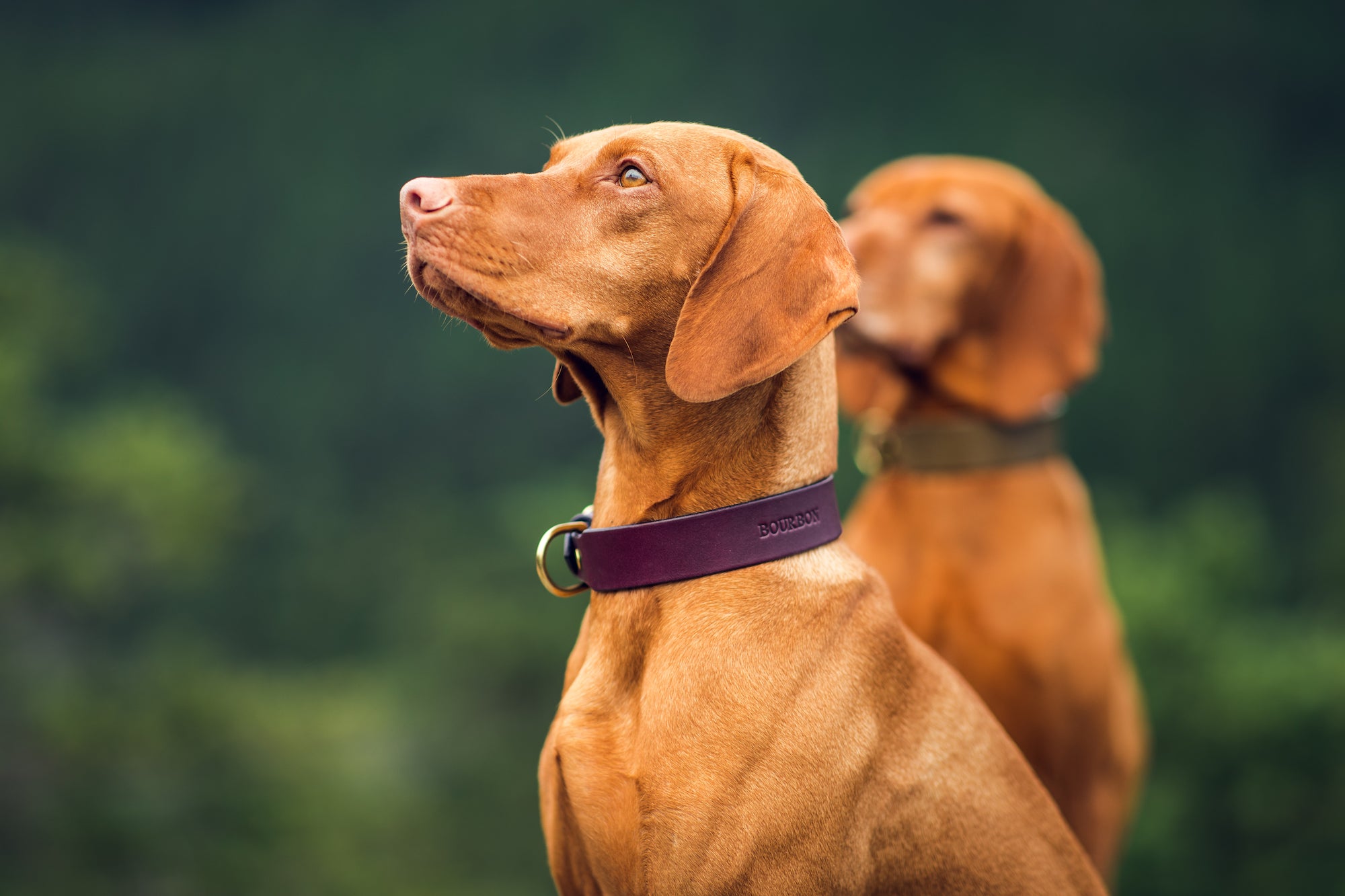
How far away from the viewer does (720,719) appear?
1.81 meters

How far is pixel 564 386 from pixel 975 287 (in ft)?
5.31

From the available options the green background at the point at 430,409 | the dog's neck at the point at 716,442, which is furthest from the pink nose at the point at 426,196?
the green background at the point at 430,409

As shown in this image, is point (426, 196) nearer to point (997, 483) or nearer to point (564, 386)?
point (564, 386)

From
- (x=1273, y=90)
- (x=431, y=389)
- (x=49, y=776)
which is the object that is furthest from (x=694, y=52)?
(x=49, y=776)

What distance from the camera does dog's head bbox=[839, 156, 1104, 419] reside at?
3344 millimetres

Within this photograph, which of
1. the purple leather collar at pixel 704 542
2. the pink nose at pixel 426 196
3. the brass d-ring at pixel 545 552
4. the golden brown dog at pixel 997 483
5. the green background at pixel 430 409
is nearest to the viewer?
the pink nose at pixel 426 196

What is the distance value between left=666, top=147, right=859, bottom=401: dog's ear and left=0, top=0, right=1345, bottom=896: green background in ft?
21.5

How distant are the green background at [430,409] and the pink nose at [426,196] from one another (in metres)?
6.86

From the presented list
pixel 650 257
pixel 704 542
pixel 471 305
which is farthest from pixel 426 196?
pixel 704 542

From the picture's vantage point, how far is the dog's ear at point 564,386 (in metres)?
2.20

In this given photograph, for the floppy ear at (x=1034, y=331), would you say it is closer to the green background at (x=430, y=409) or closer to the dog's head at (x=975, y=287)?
the dog's head at (x=975, y=287)

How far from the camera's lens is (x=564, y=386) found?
87.8 inches

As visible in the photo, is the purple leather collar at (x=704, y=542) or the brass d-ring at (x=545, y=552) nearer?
the purple leather collar at (x=704, y=542)

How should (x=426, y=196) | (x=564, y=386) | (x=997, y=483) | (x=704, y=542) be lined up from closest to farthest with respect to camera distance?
(x=426, y=196)
(x=704, y=542)
(x=564, y=386)
(x=997, y=483)
